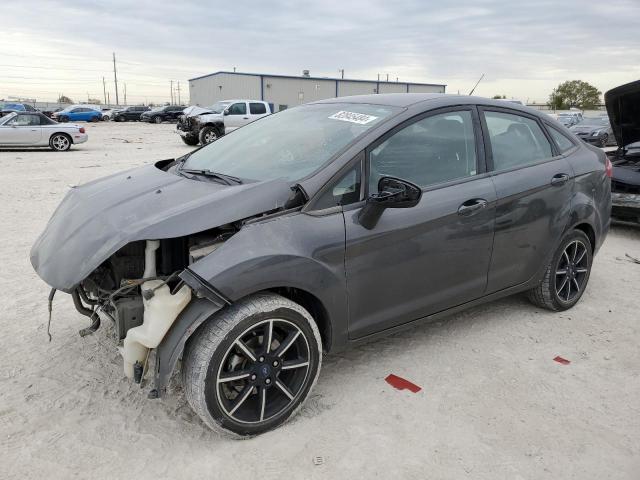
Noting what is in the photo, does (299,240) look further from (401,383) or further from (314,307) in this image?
(401,383)

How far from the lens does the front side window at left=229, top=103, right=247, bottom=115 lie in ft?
70.0

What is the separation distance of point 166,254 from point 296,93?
55.0 metres

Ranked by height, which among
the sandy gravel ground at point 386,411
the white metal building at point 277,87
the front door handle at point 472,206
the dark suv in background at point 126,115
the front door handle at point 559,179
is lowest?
the dark suv in background at point 126,115

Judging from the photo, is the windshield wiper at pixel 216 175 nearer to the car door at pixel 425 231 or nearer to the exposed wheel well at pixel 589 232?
the car door at pixel 425 231

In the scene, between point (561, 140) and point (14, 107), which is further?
point (14, 107)

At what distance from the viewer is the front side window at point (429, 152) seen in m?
3.02

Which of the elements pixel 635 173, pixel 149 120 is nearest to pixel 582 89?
pixel 149 120

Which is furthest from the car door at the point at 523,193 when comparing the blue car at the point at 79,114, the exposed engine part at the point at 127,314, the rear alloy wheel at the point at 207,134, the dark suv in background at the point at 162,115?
the blue car at the point at 79,114

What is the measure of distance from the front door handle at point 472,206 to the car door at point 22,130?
55.7ft

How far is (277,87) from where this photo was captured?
54219 mm

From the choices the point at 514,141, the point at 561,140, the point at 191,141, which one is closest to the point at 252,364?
the point at 514,141

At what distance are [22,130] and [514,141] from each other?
16.9m

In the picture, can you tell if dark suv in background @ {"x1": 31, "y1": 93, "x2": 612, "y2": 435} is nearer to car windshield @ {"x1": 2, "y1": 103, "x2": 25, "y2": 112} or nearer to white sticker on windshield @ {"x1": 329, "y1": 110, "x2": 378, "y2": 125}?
white sticker on windshield @ {"x1": 329, "y1": 110, "x2": 378, "y2": 125}

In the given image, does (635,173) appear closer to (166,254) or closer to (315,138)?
(315,138)
